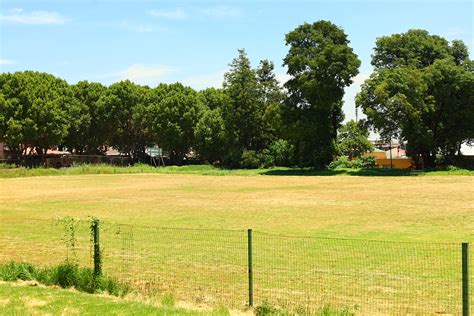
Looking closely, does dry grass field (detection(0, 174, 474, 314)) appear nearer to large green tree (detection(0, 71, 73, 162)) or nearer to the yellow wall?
large green tree (detection(0, 71, 73, 162))

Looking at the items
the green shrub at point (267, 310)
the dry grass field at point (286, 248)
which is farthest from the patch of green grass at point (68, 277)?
the green shrub at point (267, 310)

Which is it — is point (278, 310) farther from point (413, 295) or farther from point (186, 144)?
point (186, 144)

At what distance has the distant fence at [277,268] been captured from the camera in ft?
32.6

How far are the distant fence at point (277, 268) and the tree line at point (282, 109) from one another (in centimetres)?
4624

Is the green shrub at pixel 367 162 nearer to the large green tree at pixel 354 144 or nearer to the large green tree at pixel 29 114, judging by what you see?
the large green tree at pixel 354 144

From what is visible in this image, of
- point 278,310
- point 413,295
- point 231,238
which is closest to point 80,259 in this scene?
point 231,238

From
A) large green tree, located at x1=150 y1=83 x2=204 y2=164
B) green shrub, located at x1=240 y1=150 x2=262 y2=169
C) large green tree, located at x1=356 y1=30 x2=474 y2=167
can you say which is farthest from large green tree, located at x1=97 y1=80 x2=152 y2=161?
large green tree, located at x1=356 y1=30 x2=474 y2=167

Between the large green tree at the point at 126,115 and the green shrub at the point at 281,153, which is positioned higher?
the large green tree at the point at 126,115

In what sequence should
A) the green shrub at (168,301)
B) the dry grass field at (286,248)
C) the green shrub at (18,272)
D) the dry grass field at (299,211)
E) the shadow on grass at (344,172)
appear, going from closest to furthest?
the green shrub at (168,301), the dry grass field at (286,248), the green shrub at (18,272), the dry grass field at (299,211), the shadow on grass at (344,172)

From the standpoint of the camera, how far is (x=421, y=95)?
59250 millimetres

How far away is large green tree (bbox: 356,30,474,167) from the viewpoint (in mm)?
59344

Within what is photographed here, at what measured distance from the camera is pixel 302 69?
227 feet

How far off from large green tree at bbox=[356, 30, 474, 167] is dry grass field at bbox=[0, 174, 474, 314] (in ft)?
102

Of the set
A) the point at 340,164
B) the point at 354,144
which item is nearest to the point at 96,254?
the point at 340,164
